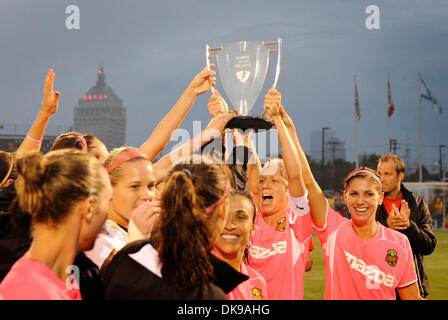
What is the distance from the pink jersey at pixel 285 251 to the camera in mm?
3469

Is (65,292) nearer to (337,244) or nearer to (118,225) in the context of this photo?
(118,225)

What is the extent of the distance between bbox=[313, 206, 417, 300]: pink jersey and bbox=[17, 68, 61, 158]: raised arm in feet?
7.09

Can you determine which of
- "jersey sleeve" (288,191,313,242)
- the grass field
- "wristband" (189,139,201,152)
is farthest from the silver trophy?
the grass field

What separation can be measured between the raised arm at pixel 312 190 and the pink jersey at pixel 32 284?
2.21 m

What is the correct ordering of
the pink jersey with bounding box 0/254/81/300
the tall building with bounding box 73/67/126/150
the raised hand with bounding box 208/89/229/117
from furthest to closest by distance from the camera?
the tall building with bounding box 73/67/126/150 → the raised hand with bounding box 208/89/229/117 → the pink jersey with bounding box 0/254/81/300

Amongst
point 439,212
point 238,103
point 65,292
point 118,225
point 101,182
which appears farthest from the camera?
point 439,212

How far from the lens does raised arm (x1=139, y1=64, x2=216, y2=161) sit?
10.7ft

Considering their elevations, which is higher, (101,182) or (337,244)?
(101,182)

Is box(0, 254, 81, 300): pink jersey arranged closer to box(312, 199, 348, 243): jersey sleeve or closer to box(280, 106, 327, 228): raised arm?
box(280, 106, 327, 228): raised arm

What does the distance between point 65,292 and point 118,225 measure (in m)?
1.04

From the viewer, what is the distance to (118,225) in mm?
2727

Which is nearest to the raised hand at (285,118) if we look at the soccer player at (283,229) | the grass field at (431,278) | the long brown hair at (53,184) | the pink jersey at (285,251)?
the soccer player at (283,229)

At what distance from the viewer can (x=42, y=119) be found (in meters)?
3.20

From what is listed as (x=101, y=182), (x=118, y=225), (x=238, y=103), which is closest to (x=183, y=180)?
(x=101, y=182)
